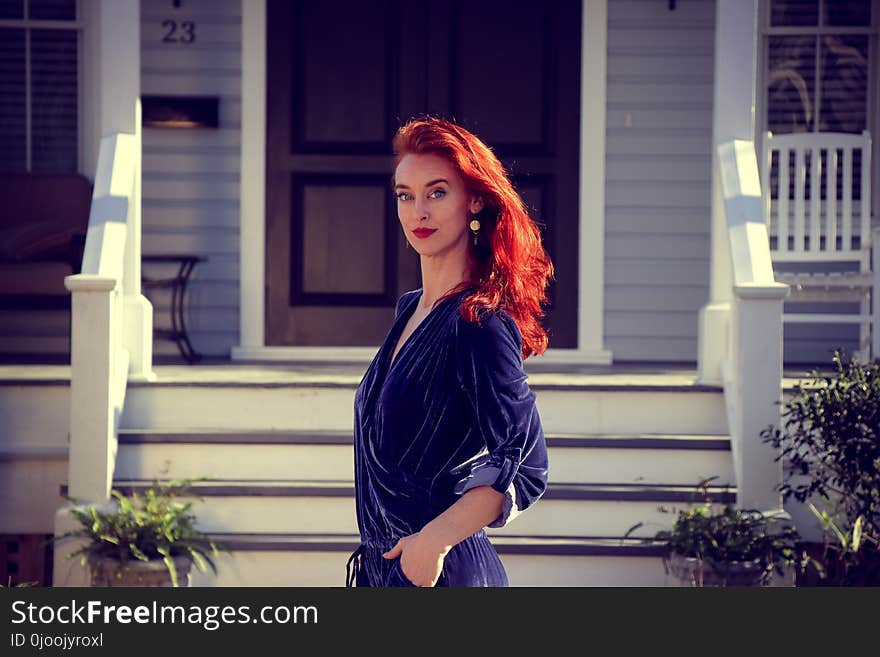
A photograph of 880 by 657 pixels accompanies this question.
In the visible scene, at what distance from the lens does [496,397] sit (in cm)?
170

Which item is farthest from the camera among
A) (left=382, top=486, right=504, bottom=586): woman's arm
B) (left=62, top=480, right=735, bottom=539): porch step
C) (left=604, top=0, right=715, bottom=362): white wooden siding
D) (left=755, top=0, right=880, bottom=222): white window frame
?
(left=755, top=0, right=880, bottom=222): white window frame

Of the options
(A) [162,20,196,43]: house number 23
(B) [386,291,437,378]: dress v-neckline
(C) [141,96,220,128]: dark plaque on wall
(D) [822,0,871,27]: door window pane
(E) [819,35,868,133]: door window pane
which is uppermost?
(D) [822,0,871,27]: door window pane

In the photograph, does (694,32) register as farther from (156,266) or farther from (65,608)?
(65,608)

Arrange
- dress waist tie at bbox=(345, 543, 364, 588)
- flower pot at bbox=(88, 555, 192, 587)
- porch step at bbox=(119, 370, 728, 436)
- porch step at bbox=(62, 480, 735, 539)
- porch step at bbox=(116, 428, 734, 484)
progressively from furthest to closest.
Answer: porch step at bbox=(119, 370, 728, 436)
porch step at bbox=(116, 428, 734, 484)
porch step at bbox=(62, 480, 735, 539)
flower pot at bbox=(88, 555, 192, 587)
dress waist tie at bbox=(345, 543, 364, 588)

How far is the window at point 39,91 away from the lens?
7062mm

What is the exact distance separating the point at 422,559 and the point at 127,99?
4.33 metres

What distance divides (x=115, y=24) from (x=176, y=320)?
6.00 feet

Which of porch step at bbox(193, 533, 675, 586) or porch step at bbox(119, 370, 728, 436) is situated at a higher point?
porch step at bbox(119, 370, 728, 436)

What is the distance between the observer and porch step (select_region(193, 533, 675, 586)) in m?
4.77

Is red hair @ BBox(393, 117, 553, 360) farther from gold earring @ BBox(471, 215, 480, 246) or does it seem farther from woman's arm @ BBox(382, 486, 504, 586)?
woman's arm @ BBox(382, 486, 504, 586)

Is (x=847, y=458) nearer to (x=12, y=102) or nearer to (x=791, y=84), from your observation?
(x=791, y=84)

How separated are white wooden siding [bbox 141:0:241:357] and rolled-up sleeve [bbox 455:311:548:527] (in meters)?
5.28

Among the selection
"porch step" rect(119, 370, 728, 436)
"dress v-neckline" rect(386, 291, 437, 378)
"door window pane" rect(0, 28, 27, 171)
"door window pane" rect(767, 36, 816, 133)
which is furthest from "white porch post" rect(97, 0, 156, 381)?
"dress v-neckline" rect(386, 291, 437, 378)

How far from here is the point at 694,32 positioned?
6.78m
